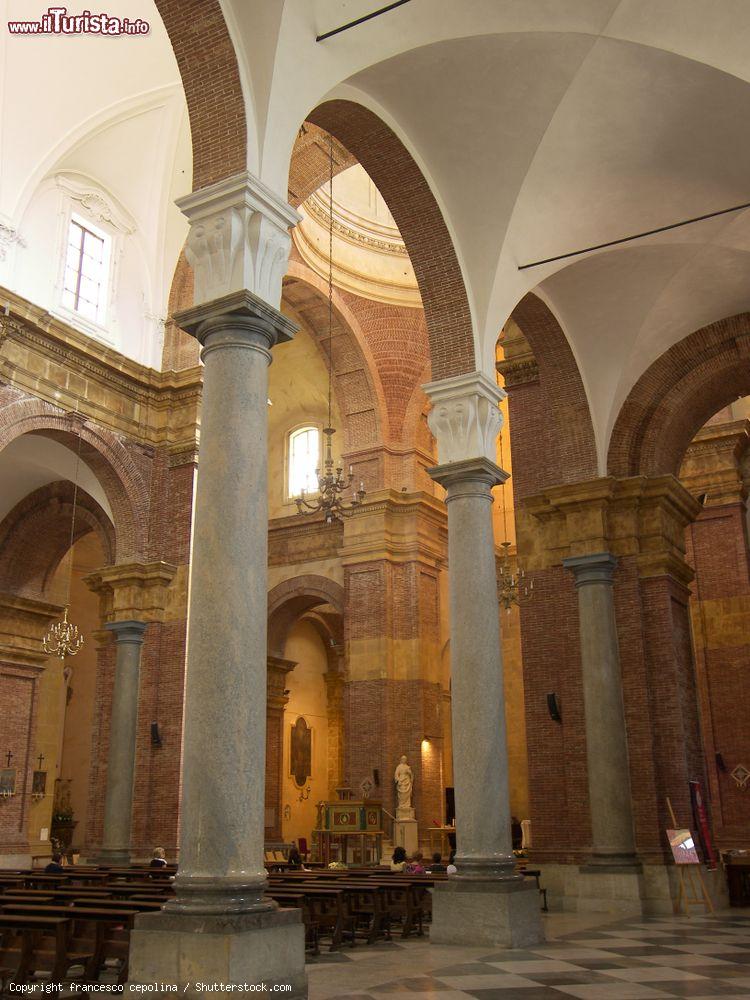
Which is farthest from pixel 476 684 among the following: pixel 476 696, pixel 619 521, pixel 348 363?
pixel 348 363

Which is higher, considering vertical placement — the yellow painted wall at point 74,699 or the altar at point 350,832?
the yellow painted wall at point 74,699

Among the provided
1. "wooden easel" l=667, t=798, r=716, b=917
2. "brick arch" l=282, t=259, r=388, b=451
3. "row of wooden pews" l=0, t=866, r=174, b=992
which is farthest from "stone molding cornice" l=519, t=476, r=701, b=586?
"brick arch" l=282, t=259, r=388, b=451

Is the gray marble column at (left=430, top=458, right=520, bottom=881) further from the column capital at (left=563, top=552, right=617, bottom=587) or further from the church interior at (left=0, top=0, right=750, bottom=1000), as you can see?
the column capital at (left=563, top=552, right=617, bottom=587)

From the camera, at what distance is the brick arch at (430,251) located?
10305 mm

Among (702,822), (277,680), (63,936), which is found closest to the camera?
(63,936)

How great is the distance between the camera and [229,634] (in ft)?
20.5

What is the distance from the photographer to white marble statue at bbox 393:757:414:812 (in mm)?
20500

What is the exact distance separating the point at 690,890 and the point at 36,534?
48.9 feet

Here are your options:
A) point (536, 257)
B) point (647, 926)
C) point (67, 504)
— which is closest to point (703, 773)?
point (647, 926)

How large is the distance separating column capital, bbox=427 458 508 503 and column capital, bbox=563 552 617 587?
3624 mm

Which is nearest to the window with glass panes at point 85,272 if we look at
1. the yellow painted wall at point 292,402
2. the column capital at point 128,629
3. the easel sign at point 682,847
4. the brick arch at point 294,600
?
the column capital at point 128,629

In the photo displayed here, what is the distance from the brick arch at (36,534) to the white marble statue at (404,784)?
8177 mm

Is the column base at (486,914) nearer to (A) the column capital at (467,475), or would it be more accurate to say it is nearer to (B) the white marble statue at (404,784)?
(A) the column capital at (467,475)

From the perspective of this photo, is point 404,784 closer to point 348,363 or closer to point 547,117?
point 348,363
